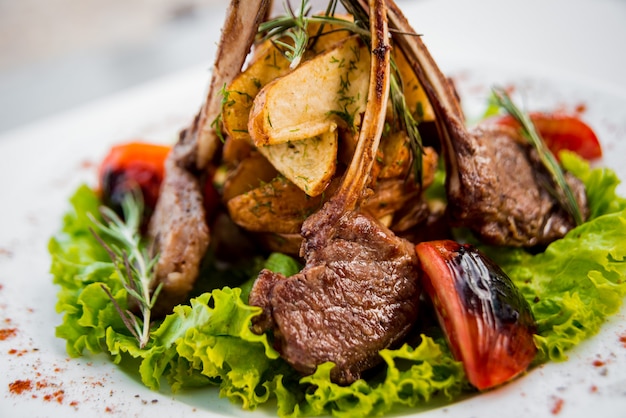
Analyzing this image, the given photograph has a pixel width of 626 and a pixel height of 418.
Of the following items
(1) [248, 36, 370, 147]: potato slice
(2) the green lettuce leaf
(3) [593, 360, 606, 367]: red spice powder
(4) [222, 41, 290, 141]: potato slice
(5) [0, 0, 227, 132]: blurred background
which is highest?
(5) [0, 0, 227, 132]: blurred background

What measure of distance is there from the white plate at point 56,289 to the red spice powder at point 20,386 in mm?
15

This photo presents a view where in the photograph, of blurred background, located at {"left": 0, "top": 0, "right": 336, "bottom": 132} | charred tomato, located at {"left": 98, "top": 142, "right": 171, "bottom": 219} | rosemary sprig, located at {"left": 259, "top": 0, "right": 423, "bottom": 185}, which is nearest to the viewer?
rosemary sprig, located at {"left": 259, "top": 0, "right": 423, "bottom": 185}

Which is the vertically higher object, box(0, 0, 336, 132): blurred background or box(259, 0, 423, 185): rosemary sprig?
box(0, 0, 336, 132): blurred background

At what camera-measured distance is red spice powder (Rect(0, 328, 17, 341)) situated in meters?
2.68

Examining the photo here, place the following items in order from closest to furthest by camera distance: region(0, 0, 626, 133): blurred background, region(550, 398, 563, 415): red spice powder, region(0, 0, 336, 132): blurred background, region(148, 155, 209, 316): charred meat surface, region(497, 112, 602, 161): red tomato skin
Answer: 1. region(550, 398, 563, 415): red spice powder
2. region(148, 155, 209, 316): charred meat surface
3. region(497, 112, 602, 161): red tomato skin
4. region(0, 0, 626, 133): blurred background
5. region(0, 0, 336, 132): blurred background

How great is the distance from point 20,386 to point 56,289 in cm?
82

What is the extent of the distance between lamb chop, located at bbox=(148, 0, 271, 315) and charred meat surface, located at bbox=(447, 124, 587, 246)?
994mm

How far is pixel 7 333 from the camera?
271cm

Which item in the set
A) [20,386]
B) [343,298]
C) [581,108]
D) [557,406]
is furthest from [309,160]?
[581,108]

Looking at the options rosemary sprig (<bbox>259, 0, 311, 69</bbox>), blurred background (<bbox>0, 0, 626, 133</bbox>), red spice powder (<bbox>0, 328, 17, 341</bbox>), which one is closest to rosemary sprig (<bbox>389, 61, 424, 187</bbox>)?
rosemary sprig (<bbox>259, 0, 311, 69</bbox>)

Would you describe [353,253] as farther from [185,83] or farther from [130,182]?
[185,83]

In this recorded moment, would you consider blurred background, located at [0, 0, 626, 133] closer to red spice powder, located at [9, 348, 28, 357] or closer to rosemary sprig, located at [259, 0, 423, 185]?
rosemary sprig, located at [259, 0, 423, 185]

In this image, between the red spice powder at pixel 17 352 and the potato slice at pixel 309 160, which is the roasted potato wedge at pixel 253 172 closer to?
the potato slice at pixel 309 160

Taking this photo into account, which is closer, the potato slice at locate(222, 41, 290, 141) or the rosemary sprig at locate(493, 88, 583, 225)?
the potato slice at locate(222, 41, 290, 141)
